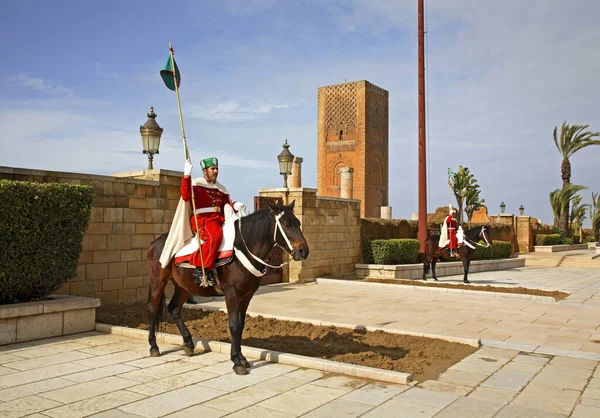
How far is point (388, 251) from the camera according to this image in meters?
16.9

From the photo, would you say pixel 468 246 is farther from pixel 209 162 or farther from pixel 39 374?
pixel 39 374

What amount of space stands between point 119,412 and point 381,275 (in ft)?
41.9

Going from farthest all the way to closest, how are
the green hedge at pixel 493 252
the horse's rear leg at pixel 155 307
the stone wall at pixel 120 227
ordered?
the green hedge at pixel 493 252
the stone wall at pixel 120 227
the horse's rear leg at pixel 155 307

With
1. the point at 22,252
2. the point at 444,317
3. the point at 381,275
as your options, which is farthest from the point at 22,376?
the point at 381,275

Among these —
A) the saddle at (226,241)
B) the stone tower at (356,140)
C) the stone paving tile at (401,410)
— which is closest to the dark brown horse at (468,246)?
the saddle at (226,241)

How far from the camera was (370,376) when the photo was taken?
5062mm

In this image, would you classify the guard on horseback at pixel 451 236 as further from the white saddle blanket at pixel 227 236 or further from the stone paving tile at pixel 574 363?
the white saddle blanket at pixel 227 236

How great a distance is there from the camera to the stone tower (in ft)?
144

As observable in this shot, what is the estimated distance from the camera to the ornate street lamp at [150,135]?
10688mm

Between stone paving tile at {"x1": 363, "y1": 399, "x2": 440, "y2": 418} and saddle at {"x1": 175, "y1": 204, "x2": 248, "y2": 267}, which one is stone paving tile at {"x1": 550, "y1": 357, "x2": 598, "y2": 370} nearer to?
stone paving tile at {"x1": 363, "y1": 399, "x2": 440, "y2": 418}

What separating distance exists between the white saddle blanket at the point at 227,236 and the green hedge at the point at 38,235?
2379 mm

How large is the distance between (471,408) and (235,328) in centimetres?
235

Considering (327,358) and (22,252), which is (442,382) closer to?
(327,358)

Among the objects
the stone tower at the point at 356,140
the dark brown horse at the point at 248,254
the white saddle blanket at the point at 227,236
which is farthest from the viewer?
the stone tower at the point at 356,140
